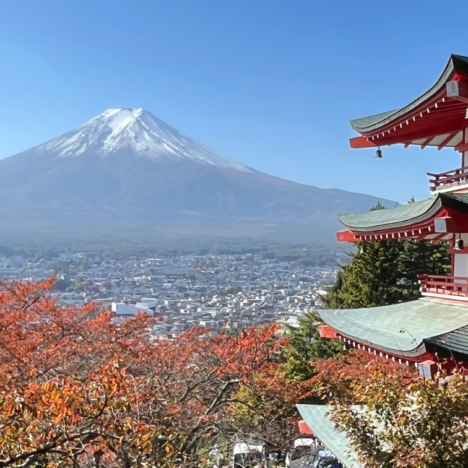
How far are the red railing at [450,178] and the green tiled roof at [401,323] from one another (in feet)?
4.63

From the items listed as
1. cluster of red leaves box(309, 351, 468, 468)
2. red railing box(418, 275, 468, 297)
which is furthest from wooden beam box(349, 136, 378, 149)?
cluster of red leaves box(309, 351, 468, 468)

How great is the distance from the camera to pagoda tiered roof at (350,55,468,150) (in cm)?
487

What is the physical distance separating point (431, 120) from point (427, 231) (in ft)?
4.97

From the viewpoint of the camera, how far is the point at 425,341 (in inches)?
183

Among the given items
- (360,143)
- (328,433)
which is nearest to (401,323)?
(328,433)

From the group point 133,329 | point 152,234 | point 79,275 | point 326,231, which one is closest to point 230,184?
point 326,231

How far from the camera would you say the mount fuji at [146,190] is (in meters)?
78.7

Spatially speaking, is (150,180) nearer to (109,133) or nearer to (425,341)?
(109,133)

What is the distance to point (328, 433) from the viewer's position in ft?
18.1

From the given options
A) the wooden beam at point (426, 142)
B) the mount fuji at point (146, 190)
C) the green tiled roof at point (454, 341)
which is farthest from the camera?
the mount fuji at point (146, 190)

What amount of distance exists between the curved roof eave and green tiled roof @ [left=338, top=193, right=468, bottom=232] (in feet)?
3.59

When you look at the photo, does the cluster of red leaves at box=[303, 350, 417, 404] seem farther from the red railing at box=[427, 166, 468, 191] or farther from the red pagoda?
the red railing at box=[427, 166, 468, 191]

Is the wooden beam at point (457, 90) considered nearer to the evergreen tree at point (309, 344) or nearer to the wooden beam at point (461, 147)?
the wooden beam at point (461, 147)

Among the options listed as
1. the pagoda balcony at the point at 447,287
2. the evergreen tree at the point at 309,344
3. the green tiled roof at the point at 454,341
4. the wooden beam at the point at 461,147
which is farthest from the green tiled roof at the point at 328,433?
the evergreen tree at the point at 309,344
